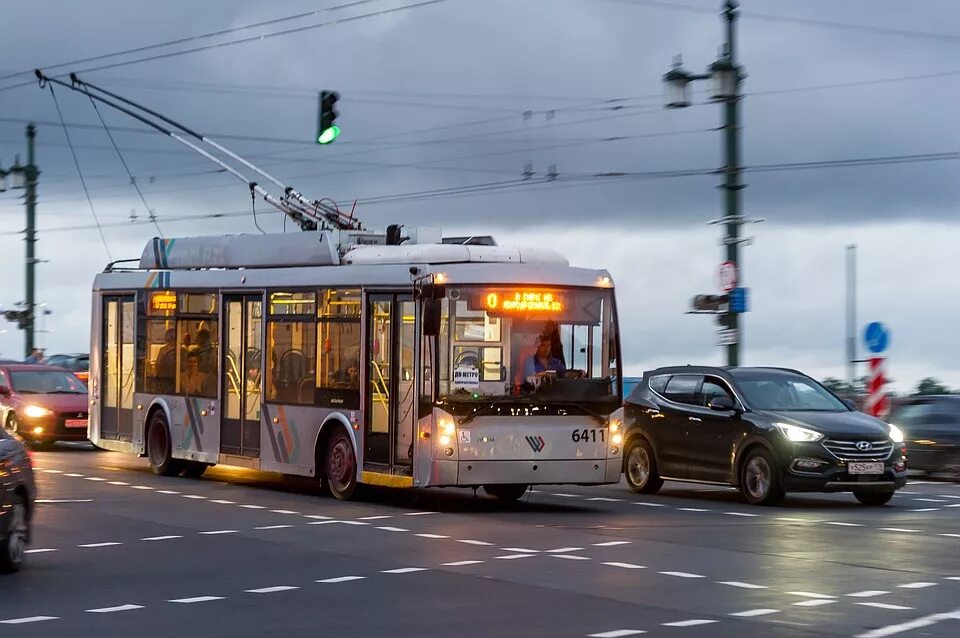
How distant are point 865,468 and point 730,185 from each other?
7596 millimetres

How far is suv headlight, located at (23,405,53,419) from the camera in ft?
106

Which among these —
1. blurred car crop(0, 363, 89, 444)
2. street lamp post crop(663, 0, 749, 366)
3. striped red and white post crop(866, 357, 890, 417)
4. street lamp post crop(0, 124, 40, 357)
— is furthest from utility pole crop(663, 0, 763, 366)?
street lamp post crop(0, 124, 40, 357)

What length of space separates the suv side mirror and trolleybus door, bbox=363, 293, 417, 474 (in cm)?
419

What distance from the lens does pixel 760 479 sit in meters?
21.1

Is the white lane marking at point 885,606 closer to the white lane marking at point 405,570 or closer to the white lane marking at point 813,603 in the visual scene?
the white lane marking at point 813,603

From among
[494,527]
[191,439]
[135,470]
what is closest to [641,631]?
[494,527]

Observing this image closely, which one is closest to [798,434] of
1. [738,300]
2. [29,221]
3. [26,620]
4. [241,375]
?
[738,300]

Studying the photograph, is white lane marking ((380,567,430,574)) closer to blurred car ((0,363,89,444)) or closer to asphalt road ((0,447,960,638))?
asphalt road ((0,447,960,638))

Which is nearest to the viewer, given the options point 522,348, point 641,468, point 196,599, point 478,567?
point 196,599

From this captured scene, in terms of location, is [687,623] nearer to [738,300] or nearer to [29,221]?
[738,300]

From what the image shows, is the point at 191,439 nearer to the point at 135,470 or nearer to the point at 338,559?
the point at 135,470

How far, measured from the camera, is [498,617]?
11.1 m

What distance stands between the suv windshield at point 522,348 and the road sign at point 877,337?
1202 centimetres

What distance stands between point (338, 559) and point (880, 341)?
1835 centimetres
